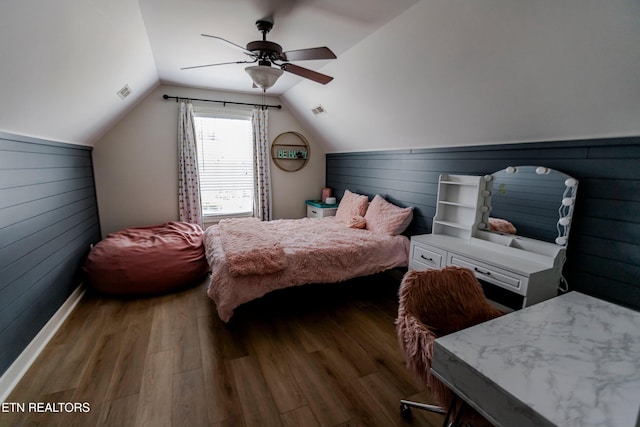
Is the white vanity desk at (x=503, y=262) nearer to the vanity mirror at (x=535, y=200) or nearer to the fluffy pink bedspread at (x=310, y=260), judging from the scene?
the vanity mirror at (x=535, y=200)

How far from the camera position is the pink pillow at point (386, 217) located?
10.4 feet

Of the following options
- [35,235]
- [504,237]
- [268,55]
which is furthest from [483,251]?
[35,235]

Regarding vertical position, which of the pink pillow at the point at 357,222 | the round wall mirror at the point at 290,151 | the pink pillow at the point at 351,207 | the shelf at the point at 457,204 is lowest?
the pink pillow at the point at 357,222

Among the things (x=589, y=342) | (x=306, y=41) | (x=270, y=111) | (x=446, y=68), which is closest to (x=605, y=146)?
(x=446, y=68)

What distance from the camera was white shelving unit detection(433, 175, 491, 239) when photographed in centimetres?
247

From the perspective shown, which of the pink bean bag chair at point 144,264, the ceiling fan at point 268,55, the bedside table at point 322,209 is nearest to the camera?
the ceiling fan at point 268,55

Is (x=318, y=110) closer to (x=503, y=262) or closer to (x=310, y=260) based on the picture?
(x=310, y=260)

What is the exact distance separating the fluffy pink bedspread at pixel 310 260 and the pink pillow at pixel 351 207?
1.29 ft

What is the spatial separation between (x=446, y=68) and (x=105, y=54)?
2599 mm

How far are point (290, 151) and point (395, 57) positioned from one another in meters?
2.77

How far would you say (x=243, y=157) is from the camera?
15.0ft

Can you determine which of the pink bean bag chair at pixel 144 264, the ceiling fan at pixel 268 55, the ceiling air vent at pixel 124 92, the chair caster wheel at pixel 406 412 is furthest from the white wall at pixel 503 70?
the pink bean bag chair at pixel 144 264

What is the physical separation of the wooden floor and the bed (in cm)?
36

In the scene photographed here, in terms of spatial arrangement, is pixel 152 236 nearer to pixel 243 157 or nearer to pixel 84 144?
pixel 84 144
